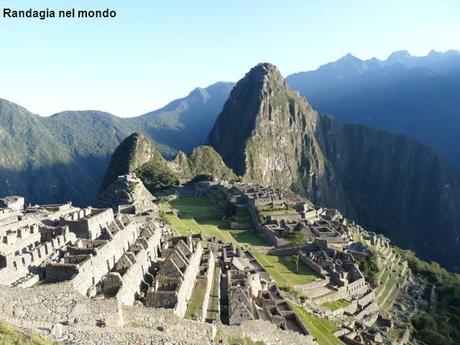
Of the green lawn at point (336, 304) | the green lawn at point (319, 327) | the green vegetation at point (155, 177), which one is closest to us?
the green lawn at point (319, 327)

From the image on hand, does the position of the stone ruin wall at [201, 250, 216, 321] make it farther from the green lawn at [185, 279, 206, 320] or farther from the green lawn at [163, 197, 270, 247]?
the green lawn at [163, 197, 270, 247]

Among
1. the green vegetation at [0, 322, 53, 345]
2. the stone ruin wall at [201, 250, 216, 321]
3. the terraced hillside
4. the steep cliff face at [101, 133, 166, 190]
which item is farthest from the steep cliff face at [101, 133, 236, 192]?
the green vegetation at [0, 322, 53, 345]

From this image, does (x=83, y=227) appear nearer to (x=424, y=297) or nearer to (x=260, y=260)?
(x=260, y=260)

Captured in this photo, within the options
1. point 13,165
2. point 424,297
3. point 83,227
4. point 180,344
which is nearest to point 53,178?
point 13,165

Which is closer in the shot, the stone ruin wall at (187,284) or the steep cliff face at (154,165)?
the stone ruin wall at (187,284)

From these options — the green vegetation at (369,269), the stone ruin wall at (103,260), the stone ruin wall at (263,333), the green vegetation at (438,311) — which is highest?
the stone ruin wall at (103,260)

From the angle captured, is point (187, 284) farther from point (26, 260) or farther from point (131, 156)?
point (131, 156)

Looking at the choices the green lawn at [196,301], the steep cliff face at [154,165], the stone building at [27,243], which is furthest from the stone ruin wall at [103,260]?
the steep cliff face at [154,165]

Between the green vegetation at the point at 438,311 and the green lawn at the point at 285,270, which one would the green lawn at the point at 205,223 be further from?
the green vegetation at the point at 438,311
